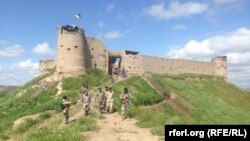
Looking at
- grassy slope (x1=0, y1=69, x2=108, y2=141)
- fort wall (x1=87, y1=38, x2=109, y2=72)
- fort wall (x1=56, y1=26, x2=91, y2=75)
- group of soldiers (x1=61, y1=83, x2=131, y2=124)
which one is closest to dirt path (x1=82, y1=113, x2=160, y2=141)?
grassy slope (x1=0, y1=69, x2=108, y2=141)

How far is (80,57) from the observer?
3953 centimetres

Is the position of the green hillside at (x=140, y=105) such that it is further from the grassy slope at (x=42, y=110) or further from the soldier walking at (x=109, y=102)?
the soldier walking at (x=109, y=102)

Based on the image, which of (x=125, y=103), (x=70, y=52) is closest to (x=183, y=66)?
(x=70, y=52)

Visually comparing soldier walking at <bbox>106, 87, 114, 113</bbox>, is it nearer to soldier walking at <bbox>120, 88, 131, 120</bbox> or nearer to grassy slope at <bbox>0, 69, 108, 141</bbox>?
soldier walking at <bbox>120, 88, 131, 120</bbox>

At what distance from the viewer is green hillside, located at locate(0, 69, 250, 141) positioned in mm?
21500

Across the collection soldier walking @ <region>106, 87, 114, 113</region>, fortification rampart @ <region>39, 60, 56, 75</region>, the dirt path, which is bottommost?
the dirt path

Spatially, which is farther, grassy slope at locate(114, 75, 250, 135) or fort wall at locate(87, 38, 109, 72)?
fort wall at locate(87, 38, 109, 72)

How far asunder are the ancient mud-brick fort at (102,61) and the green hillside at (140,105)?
1391mm

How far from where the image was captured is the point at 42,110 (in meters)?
29.8

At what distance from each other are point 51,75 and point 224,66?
98.5ft

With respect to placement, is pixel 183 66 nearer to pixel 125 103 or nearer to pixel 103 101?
pixel 103 101

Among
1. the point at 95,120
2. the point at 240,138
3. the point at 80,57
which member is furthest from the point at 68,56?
the point at 240,138

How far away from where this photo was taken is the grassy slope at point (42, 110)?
18.2m

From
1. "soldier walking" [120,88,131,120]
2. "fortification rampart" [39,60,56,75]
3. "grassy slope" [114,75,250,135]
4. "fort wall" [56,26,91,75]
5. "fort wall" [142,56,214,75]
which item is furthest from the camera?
"fort wall" [142,56,214,75]
